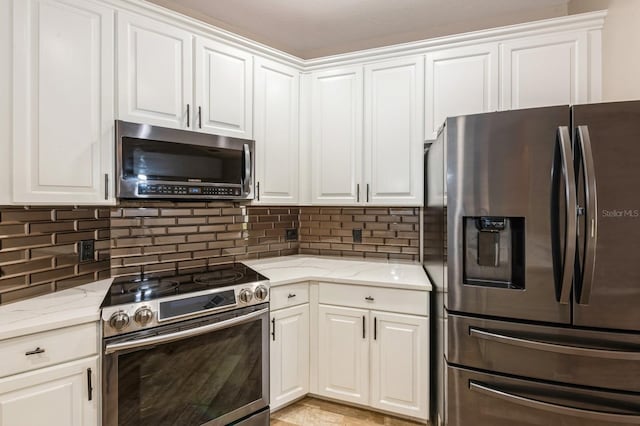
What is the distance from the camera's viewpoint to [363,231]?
3.03m

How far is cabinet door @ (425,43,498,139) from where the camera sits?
2.32m

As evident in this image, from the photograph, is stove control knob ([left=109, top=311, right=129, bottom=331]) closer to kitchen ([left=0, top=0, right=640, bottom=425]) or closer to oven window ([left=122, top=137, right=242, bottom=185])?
kitchen ([left=0, top=0, right=640, bottom=425])

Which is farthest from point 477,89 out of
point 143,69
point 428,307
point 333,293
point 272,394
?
point 272,394

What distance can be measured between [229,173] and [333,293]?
101 centimetres

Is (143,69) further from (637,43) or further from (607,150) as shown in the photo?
(637,43)

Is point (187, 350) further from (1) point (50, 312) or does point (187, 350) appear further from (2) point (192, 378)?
(1) point (50, 312)

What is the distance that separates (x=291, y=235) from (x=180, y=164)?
4.42 feet

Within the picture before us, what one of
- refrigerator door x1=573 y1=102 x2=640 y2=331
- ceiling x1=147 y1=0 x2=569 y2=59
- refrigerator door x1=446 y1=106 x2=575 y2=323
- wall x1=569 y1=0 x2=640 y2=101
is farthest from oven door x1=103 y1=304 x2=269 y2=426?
wall x1=569 y1=0 x2=640 y2=101

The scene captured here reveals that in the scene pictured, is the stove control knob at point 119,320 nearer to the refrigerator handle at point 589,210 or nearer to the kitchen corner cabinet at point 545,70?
the refrigerator handle at point 589,210

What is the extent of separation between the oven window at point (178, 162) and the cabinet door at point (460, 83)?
1.32m

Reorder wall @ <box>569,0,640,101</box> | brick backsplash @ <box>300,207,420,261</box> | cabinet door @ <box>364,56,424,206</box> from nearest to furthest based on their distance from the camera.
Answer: wall @ <box>569,0,640,101</box>, cabinet door @ <box>364,56,424,206</box>, brick backsplash @ <box>300,207,420,261</box>

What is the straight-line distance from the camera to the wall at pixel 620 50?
186 centimetres

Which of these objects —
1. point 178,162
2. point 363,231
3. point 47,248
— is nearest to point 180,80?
point 178,162

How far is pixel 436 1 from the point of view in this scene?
2.41m
